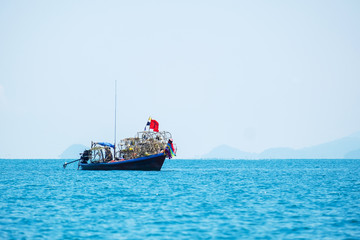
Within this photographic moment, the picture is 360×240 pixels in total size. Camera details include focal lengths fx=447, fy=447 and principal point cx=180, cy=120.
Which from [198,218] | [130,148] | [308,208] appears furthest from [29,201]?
[130,148]

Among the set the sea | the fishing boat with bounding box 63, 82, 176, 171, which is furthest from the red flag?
the sea

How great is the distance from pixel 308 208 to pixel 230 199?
716 centimetres

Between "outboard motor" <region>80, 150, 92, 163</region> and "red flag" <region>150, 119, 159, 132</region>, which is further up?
"red flag" <region>150, 119, 159, 132</region>

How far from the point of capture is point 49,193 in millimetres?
41312

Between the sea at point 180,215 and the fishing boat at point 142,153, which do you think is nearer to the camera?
the sea at point 180,215

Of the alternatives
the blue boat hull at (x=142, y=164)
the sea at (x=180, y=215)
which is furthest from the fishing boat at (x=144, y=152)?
the sea at (x=180, y=215)

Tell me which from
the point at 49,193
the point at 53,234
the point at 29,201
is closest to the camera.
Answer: the point at 53,234

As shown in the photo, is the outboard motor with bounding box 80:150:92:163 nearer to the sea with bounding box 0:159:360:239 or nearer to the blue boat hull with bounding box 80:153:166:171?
the blue boat hull with bounding box 80:153:166:171

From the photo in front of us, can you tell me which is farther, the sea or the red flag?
the red flag

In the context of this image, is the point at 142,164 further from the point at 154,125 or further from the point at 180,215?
the point at 180,215

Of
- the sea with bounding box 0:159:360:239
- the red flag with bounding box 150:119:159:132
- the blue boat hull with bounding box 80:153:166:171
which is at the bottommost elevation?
the sea with bounding box 0:159:360:239

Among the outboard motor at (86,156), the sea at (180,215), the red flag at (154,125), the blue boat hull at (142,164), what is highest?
the red flag at (154,125)

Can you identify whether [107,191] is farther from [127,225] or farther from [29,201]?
[127,225]

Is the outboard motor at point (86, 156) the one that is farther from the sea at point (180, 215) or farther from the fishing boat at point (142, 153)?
the sea at point (180, 215)
